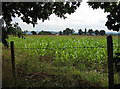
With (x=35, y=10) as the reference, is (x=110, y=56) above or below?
below

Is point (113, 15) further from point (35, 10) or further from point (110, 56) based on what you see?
point (35, 10)

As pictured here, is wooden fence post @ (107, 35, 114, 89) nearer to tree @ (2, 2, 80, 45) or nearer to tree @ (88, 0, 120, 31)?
tree @ (88, 0, 120, 31)

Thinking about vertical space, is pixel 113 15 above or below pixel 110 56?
above

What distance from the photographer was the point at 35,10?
12.9ft

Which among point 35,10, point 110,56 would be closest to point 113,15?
point 110,56

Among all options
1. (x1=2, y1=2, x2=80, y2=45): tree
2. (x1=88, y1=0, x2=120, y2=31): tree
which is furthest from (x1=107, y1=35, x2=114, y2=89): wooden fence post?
(x1=2, y1=2, x2=80, y2=45): tree

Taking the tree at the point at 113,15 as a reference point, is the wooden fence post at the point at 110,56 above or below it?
below

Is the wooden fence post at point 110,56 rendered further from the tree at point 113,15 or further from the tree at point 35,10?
the tree at point 35,10

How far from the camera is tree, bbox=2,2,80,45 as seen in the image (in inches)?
148

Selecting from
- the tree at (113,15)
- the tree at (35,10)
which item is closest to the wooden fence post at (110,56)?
the tree at (113,15)

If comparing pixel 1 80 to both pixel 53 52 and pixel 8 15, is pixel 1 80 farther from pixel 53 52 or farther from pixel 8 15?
pixel 53 52

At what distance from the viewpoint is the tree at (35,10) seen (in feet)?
12.4

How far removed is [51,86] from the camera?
423 cm

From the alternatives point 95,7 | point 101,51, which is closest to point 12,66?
point 95,7
